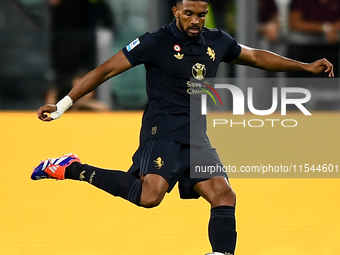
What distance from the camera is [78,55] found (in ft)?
24.7

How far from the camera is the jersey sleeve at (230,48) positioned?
3.91 m

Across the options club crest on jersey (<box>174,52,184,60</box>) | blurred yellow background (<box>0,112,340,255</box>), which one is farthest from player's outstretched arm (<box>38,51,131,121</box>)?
blurred yellow background (<box>0,112,340,255</box>)

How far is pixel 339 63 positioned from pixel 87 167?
186 inches

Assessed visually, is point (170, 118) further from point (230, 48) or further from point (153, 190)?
point (230, 48)

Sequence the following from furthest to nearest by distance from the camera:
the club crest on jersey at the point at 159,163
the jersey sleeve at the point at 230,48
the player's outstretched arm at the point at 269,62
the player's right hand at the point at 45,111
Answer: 1. the player's outstretched arm at the point at 269,62
2. the jersey sleeve at the point at 230,48
3. the club crest on jersey at the point at 159,163
4. the player's right hand at the point at 45,111

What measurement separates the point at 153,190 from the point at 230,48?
1103 mm

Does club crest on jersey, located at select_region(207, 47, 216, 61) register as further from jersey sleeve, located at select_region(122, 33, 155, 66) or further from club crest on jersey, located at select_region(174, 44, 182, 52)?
jersey sleeve, located at select_region(122, 33, 155, 66)

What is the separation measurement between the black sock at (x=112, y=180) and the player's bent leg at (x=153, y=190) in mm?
39

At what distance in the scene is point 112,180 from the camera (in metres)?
3.82

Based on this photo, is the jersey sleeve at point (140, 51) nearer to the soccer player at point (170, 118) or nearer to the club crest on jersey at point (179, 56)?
the soccer player at point (170, 118)

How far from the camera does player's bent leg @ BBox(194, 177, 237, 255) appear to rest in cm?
362

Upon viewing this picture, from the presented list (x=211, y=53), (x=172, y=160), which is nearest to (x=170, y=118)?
(x=172, y=160)

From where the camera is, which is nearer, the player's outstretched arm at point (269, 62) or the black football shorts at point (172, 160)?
the black football shorts at point (172, 160)

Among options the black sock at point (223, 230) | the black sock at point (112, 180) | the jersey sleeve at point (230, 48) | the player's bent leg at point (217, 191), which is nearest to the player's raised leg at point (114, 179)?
the black sock at point (112, 180)
